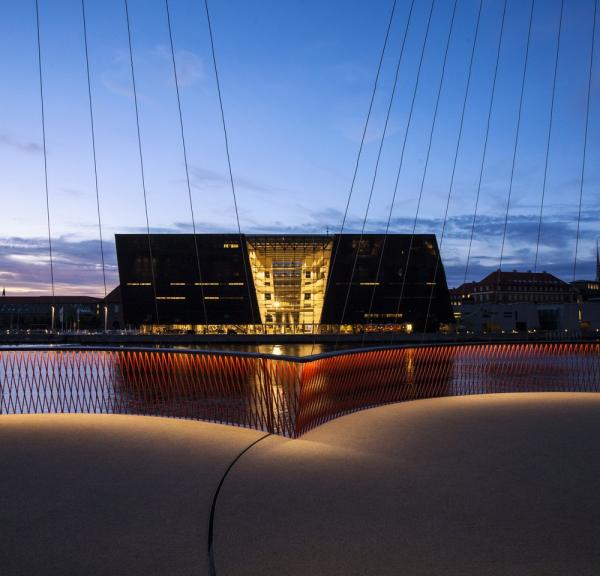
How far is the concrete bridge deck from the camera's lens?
376 centimetres

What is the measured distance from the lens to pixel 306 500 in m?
4.95

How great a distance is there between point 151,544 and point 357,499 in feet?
6.07

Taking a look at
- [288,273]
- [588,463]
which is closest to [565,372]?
[588,463]

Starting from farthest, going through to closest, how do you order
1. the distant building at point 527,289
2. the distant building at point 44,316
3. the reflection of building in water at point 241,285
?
the distant building at point 527,289 < the distant building at point 44,316 < the reflection of building in water at point 241,285

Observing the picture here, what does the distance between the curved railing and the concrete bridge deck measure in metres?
0.48

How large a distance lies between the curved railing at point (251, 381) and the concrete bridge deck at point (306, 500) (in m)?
0.48

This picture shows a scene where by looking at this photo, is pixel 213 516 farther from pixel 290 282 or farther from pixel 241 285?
pixel 290 282

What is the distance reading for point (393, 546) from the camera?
3955 millimetres

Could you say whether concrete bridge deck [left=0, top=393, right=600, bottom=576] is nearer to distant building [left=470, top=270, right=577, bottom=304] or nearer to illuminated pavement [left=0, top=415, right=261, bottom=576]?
illuminated pavement [left=0, top=415, right=261, bottom=576]

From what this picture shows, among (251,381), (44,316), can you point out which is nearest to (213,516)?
(251,381)

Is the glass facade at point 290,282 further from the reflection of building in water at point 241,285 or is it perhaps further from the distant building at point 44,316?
the distant building at point 44,316

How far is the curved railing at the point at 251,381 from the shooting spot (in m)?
8.13

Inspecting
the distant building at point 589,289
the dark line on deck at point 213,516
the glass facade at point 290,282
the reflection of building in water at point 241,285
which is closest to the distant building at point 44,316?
the reflection of building in water at point 241,285

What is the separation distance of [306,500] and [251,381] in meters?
3.49
